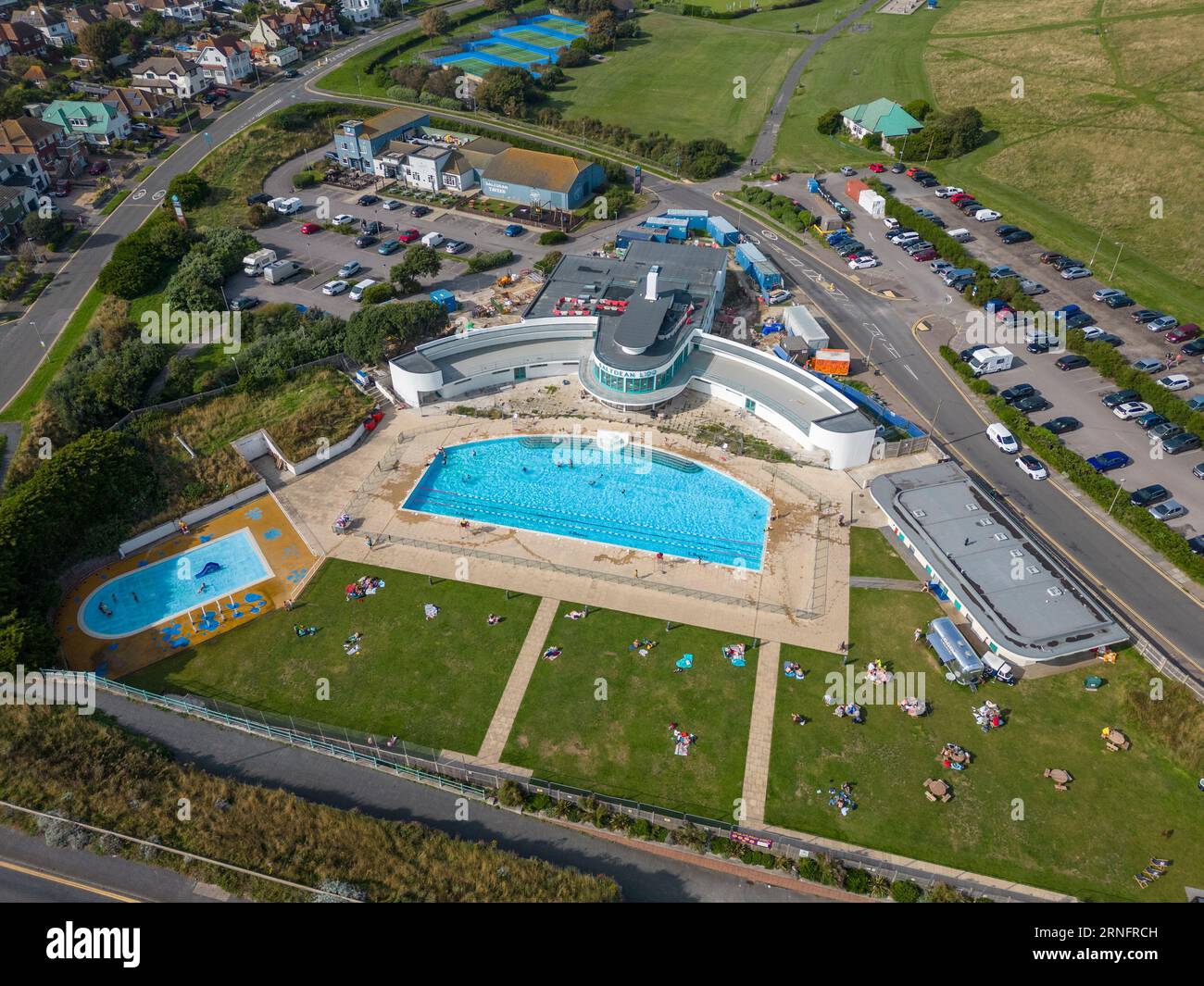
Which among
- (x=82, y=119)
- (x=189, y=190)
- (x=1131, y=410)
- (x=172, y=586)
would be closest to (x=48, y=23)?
(x=82, y=119)

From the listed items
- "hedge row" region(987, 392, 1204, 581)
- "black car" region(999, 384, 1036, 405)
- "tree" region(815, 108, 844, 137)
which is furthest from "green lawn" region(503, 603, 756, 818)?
"tree" region(815, 108, 844, 137)

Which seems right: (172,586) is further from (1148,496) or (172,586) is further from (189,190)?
(1148,496)

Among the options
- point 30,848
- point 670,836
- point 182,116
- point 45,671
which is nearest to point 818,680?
point 670,836

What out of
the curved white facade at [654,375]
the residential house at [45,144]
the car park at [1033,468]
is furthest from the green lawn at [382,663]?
the residential house at [45,144]

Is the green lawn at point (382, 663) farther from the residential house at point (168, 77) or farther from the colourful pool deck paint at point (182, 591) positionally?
the residential house at point (168, 77)

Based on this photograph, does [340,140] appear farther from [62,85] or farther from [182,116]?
[62,85]
